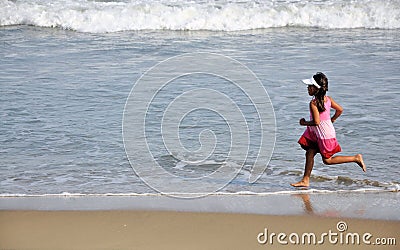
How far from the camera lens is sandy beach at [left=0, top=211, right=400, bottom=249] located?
4.77 meters

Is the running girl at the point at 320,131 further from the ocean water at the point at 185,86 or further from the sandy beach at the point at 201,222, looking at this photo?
the sandy beach at the point at 201,222

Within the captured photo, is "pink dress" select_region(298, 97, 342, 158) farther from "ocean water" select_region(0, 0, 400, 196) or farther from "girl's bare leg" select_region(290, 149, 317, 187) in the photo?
"ocean water" select_region(0, 0, 400, 196)

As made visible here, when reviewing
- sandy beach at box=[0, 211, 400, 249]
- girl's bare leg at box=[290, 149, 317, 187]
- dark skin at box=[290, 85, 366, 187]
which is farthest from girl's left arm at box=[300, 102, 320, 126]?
sandy beach at box=[0, 211, 400, 249]

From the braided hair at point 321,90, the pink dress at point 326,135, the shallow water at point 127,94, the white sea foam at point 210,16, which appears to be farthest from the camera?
the white sea foam at point 210,16

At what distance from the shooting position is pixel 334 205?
563 cm

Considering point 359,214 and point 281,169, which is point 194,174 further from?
point 359,214

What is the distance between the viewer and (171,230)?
16.5 feet

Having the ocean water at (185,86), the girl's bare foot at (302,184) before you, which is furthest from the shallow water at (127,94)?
the girl's bare foot at (302,184)

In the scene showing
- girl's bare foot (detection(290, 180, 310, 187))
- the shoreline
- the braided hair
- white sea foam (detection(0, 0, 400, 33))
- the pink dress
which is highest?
white sea foam (detection(0, 0, 400, 33))

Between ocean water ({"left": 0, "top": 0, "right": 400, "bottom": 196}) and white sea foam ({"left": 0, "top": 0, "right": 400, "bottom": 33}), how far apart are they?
40 millimetres

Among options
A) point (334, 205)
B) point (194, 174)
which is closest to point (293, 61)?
point (194, 174)

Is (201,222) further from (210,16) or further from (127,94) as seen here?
(210,16)

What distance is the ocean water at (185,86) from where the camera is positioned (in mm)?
6590

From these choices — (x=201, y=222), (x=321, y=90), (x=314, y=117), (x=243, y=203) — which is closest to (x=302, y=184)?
(x=314, y=117)
